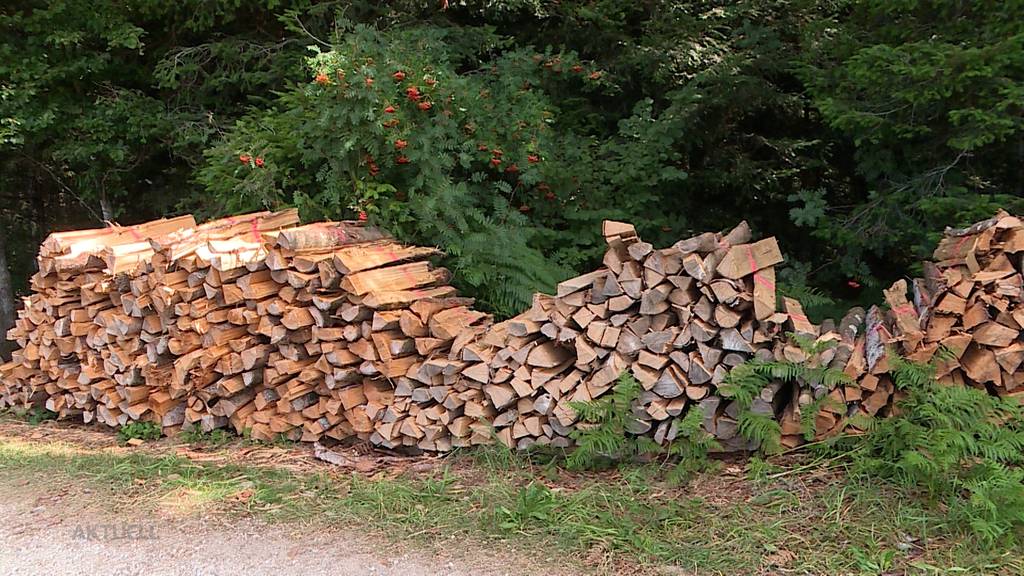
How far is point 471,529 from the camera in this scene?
12.2 feet

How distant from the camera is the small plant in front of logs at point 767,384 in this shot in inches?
153

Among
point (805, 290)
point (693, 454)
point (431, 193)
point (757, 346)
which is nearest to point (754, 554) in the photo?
point (693, 454)

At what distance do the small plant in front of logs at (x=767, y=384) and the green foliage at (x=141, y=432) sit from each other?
13.4 ft

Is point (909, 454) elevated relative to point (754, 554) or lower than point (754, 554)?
elevated

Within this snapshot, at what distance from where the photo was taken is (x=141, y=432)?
5.69 meters

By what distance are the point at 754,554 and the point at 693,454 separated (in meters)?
0.81

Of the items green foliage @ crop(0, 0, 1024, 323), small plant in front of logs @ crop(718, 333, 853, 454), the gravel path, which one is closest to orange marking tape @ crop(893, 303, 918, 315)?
small plant in front of logs @ crop(718, 333, 853, 454)

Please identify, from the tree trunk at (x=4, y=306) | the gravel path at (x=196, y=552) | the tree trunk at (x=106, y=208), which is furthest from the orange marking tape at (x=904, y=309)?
the tree trunk at (x=4, y=306)

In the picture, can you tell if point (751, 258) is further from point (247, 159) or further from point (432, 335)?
point (247, 159)

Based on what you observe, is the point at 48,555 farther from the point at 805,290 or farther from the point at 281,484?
the point at 805,290

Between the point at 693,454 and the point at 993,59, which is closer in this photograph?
the point at 693,454

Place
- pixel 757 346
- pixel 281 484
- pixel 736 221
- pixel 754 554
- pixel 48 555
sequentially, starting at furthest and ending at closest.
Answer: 1. pixel 736 221
2. pixel 281 484
3. pixel 757 346
4. pixel 48 555
5. pixel 754 554

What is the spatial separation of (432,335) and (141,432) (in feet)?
8.19

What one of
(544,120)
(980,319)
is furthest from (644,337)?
(544,120)
